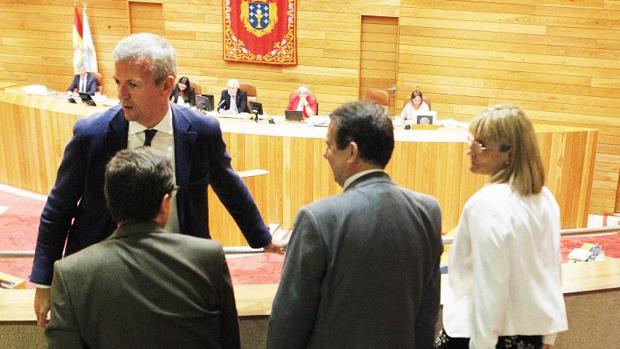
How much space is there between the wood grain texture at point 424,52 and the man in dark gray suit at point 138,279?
A: 24.2ft

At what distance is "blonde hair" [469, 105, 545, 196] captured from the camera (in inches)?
73.3

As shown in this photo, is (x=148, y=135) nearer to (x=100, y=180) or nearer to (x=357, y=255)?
(x=100, y=180)

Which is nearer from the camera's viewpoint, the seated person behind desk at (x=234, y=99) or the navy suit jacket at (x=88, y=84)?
the seated person behind desk at (x=234, y=99)

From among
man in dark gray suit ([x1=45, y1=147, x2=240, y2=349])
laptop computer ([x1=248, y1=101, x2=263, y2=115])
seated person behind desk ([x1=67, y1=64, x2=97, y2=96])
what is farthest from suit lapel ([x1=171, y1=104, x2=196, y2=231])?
seated person behind desk ([x1=67, y1=64, x2=97, y2=96])

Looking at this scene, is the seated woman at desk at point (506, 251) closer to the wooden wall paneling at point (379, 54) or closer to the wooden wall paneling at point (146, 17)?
the wooden wall paneling at point (379, 54)

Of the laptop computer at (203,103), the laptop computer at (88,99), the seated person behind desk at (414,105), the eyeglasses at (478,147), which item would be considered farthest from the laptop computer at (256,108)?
the eyeglasses at (478,147)

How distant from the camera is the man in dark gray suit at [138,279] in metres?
1.55

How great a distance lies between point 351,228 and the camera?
63.5 inches

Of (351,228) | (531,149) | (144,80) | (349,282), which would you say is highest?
(144,80)

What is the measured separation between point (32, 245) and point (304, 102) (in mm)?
3634

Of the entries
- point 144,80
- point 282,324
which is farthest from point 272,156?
point 282,324

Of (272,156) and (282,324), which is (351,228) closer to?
(282,324)

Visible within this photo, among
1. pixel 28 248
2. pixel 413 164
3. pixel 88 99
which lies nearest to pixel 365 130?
pixel 413 164

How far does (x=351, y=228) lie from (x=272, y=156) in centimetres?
493
